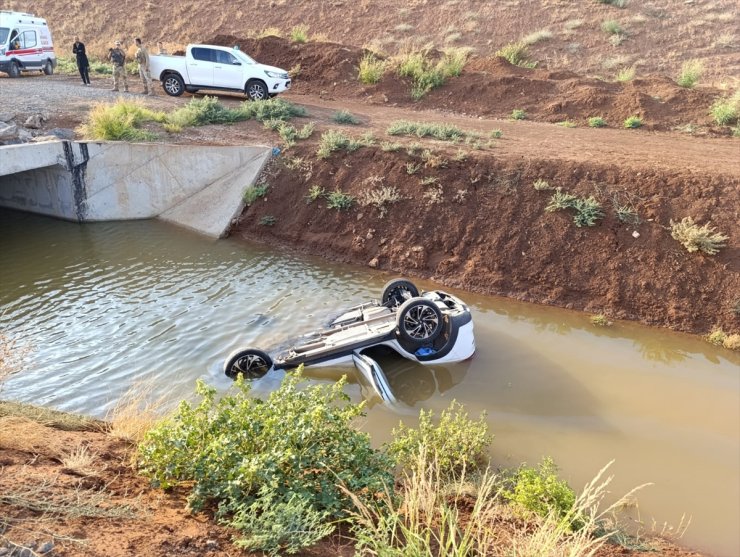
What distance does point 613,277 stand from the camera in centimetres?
1127

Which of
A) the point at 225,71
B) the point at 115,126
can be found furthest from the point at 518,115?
the point at 115,126

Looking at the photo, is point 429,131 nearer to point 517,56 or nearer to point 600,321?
point 600,321

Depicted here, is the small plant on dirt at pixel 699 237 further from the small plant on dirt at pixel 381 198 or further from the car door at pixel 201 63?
the car door at pixel 201 63

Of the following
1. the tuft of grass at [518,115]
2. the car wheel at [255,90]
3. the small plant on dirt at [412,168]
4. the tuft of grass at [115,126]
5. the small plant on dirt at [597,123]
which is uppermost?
the car wheel at [255,90]

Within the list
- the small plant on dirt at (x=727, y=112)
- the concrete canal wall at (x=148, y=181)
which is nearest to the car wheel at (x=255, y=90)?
the concrete canal wall at (x=148, y=181)

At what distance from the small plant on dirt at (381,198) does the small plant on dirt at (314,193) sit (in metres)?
1.06

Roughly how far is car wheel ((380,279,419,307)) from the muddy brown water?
46.7 inches

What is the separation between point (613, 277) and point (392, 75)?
13.9 m

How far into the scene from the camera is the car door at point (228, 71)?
19250mm

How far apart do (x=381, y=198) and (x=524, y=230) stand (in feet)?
11.1

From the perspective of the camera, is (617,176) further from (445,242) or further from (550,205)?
(445,242)

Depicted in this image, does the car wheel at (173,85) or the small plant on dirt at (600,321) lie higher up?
the car wheel at (173,85)

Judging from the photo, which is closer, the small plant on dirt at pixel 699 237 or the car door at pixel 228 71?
the small plant on dirt at pixel 699 237

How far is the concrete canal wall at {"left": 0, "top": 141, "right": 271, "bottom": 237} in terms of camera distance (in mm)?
14633
